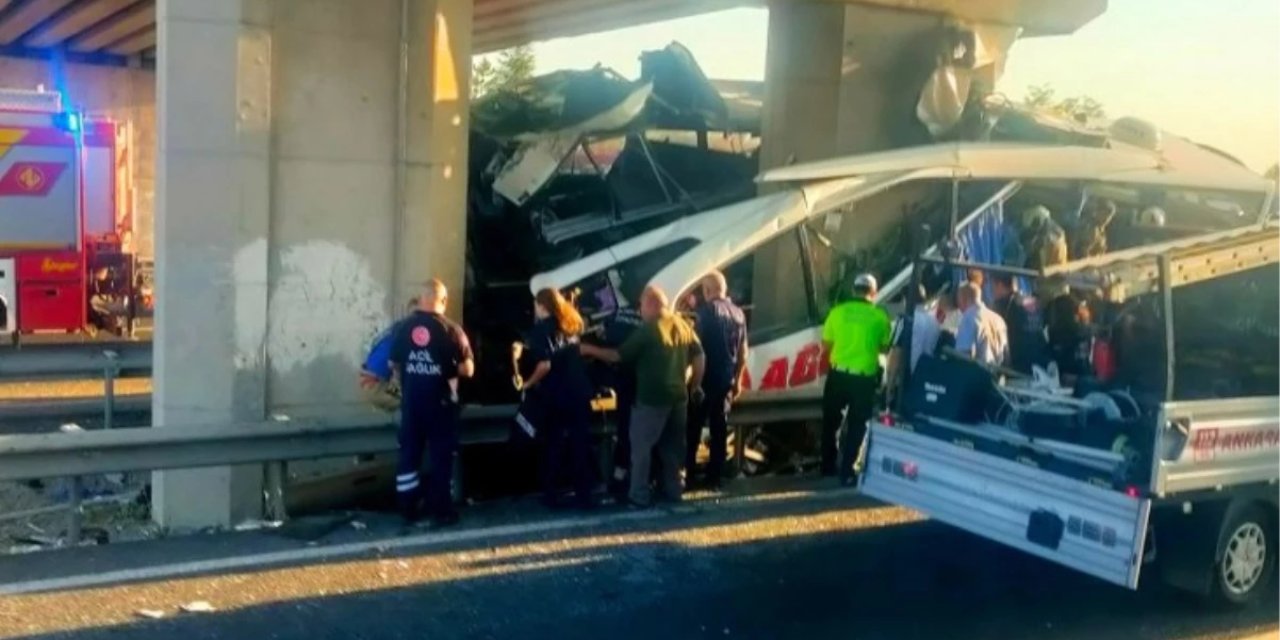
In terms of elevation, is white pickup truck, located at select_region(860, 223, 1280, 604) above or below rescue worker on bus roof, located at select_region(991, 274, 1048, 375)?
below

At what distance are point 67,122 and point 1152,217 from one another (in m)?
13.4

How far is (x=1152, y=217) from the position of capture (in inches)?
475

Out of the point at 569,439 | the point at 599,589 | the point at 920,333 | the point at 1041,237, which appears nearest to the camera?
the point at 599,589

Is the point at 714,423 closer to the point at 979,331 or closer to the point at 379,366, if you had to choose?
the point at 979,331

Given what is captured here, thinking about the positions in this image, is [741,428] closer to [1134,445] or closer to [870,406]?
[870,406]

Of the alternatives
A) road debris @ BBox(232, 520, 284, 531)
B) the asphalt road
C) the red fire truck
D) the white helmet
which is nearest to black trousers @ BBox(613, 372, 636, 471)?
the asphalt road

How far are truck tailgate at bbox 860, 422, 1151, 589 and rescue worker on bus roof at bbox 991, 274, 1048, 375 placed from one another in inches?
66.5

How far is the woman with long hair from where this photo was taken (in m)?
9.26

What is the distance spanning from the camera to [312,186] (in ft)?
30.9

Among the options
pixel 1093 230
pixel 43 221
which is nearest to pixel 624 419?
pixel 1093 230

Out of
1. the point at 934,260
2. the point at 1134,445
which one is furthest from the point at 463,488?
the point at 1134,445

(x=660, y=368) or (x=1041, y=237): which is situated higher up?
(x=1041, y=237)

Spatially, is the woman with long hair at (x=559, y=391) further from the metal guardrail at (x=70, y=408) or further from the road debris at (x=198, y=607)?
the metal guardrail at (x=70, y=408)

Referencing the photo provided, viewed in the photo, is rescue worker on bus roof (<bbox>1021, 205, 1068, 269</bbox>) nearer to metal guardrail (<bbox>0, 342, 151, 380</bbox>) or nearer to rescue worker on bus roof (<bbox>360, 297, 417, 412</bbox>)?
rescue worker on bus roof (<bbox>360, 297, 417, 412</bbox>)
